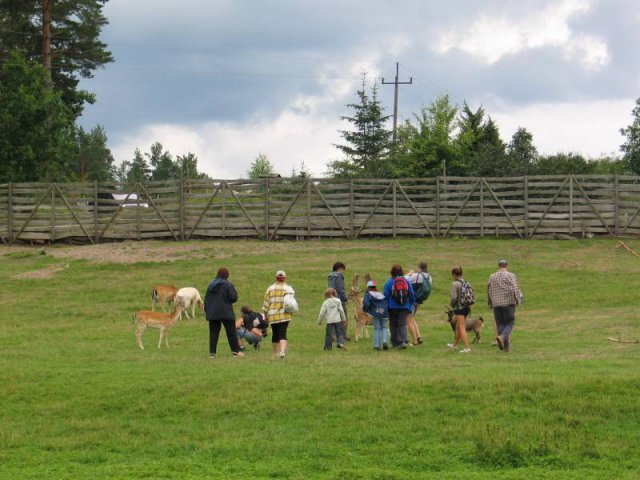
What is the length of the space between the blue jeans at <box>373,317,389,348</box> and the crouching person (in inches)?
94.0

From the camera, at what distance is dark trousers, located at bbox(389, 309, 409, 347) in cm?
2150

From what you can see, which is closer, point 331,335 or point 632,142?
point 331,335

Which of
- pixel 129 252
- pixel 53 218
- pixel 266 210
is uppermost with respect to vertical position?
pixel 266 210

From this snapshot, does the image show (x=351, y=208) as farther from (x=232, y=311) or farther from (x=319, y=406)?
(x=319, y=406)

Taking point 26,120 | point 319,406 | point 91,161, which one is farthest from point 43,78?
point 91,161

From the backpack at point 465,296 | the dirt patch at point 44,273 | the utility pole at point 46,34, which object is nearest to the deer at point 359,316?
the backpack at point 465,296

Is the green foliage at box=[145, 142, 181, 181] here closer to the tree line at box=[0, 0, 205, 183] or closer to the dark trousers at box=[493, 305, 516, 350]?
the tree line at box=[0, 0, 205, 183]

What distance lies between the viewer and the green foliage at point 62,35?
Answer: 182 feet

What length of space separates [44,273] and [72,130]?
30049 millimetres

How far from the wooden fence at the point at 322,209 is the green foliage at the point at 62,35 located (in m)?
14.6

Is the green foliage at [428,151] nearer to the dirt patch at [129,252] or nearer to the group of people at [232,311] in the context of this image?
the dirt patch at [129,252]

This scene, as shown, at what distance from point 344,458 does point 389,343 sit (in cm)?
899

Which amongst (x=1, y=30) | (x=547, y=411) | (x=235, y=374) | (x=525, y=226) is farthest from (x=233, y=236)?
(x=547, y=411)

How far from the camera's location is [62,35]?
56812 mm
